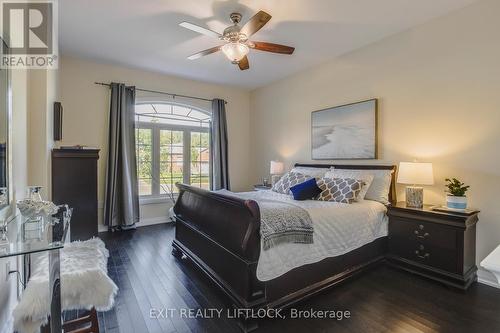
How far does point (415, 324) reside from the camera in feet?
6.26

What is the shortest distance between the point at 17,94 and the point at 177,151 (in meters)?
3.20

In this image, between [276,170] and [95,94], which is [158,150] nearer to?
[95,94]

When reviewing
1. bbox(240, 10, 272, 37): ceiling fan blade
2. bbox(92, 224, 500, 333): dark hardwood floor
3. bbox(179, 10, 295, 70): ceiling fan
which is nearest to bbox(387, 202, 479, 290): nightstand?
bbox(92, 224, 500, 333): dark hardwood floor

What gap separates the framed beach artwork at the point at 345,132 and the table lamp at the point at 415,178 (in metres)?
0.71

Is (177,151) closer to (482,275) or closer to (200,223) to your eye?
(200,223)

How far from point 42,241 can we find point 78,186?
227 centimetres

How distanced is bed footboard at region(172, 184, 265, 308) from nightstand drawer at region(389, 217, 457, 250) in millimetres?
1814

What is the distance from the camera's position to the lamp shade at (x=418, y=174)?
2654mm

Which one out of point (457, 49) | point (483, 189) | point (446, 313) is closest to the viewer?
point (446, 313)

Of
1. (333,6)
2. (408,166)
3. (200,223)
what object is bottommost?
(200,223)

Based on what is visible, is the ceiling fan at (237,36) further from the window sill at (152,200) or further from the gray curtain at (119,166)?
the window sill at (152,200)

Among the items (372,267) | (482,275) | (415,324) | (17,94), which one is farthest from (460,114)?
(17,94)

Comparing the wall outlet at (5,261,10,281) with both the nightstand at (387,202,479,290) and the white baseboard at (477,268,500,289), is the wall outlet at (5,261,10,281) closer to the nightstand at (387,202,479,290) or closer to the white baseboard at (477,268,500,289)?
the nightstand at (387,202,479,290)

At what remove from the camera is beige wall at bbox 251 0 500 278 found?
8.22ft
